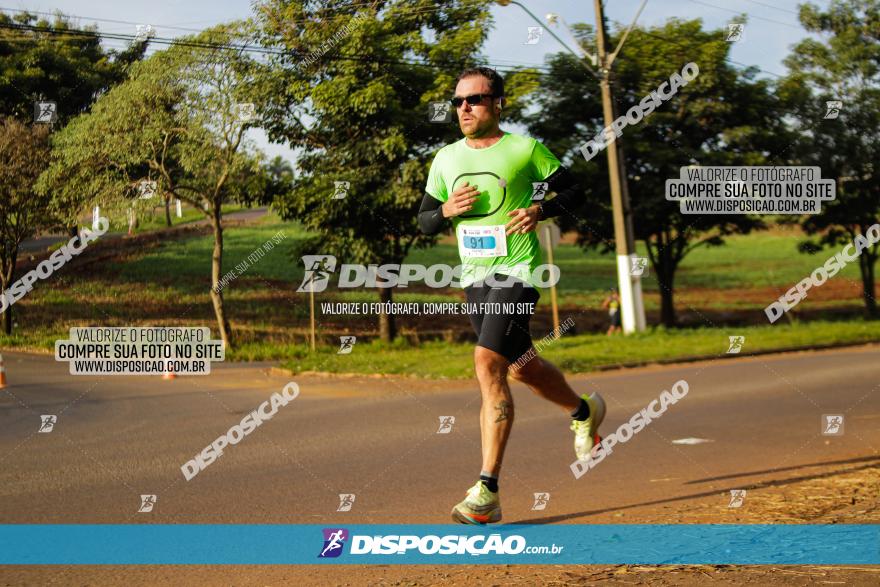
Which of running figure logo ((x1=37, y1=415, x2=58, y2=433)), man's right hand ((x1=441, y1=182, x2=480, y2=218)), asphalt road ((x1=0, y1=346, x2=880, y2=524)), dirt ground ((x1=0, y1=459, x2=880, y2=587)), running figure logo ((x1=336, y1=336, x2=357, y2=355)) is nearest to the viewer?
dirt ground ((x1=0, y1=459, x2=880, y2=587))

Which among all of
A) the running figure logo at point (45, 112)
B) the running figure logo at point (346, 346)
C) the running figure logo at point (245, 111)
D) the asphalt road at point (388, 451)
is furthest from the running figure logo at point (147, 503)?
the running figure logo at point (346, 346)

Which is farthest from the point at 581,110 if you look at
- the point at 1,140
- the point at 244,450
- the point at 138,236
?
the point at 244,450

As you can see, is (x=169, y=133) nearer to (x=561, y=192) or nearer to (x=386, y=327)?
(x=386, y=327)

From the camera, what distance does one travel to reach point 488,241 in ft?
15.4

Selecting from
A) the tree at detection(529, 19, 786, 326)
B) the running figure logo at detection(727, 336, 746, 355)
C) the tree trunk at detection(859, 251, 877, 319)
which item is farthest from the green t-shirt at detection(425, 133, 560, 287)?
the tree trunk at detection(859, 251, 877, 319)

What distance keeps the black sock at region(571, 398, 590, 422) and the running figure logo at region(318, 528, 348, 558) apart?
1.45m

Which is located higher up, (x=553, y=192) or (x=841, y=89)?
(x=841, y=89)

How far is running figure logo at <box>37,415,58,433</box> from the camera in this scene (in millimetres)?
9527

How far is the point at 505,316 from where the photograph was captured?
470 cm

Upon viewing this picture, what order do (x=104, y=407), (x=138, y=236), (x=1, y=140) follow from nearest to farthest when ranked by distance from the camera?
1. (x=104, y=407)
2. (x=1, y=140)
3. (x=138, y=236)

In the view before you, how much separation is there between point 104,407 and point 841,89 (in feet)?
91.8

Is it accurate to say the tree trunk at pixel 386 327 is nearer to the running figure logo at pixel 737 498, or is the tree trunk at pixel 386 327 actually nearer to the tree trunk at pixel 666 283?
the tree trunk at pixel 666 283

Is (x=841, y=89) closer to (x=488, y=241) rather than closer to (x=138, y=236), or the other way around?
(x=138, y=236)

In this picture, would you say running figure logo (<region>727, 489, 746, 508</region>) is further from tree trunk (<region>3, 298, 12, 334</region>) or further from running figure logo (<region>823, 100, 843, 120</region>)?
running figure logo (<region>823, 100, 843, 120</region>)
